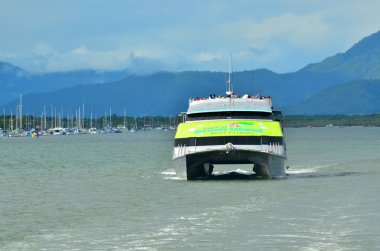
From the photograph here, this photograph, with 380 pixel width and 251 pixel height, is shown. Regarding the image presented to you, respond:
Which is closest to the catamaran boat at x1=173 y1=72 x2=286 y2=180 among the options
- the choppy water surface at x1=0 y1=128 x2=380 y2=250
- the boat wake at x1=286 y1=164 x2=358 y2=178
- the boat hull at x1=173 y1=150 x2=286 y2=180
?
the boat hull at x1=173 y1=150 x2=286 y2=180

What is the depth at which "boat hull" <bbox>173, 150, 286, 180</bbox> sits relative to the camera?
51.6 m

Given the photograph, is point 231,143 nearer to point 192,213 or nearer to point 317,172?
point 192,213

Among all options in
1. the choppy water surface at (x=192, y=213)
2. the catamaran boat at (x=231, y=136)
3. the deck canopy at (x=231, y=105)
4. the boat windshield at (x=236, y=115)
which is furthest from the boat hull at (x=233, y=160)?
the deck canopy at (x=231, y=105)

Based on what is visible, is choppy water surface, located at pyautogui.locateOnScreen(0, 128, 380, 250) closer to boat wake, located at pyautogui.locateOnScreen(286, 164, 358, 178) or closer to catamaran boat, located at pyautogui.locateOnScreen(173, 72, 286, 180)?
boat wake, located at pyautogui.locateOnScreen(286, 164, 358, 178)

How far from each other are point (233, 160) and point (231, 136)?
4.51 metres

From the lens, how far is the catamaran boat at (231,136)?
5128 centimetres

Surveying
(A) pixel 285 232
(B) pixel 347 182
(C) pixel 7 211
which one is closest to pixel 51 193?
Answer: (C) pixel 7 211

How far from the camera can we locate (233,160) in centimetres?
→ 5556

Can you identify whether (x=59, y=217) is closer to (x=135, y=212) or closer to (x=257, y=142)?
(x=135, y=212)

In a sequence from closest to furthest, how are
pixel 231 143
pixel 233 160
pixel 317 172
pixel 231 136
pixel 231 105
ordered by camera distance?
pixel 231 143 < pixel 231 136 < pixel 231 105 < pixel 233 160 < pixel 317 172

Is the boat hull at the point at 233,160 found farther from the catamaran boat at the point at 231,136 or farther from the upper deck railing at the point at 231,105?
the upper deck railing at the point at 231,105

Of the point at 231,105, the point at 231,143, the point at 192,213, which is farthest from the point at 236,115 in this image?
the point at 192,213

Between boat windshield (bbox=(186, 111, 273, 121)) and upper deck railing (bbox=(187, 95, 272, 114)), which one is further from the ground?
upper deck railing (bbox=(187, 95, 272, 114))

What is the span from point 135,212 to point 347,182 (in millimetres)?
18773
